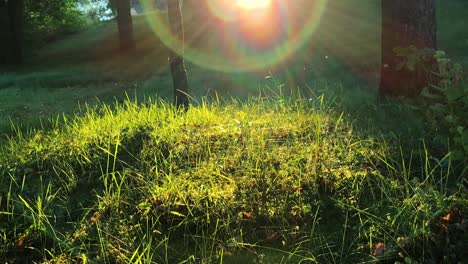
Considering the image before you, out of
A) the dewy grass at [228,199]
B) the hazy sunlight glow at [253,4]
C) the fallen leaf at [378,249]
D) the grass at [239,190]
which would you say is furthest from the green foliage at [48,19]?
the fallen leaf at [378,249]

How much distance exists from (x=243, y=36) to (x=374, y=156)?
1000 cm

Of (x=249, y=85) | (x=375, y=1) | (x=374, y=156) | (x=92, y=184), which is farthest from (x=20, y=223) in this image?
(x=375, y=1)

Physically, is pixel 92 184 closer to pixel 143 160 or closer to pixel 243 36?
pixel 143 160

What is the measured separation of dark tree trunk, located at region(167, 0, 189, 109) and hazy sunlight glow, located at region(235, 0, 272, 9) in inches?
348

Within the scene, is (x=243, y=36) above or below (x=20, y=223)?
above

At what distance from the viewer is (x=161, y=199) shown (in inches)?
128

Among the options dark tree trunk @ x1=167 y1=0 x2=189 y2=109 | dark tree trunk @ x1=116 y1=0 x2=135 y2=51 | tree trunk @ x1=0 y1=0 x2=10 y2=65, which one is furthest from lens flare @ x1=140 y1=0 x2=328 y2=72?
tree trunk @ x1=0 y1=0 x2=10 y2=65

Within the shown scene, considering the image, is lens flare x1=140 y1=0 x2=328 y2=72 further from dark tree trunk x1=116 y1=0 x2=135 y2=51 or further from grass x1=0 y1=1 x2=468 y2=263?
grass x1=0 y1=1 x2=468 y2=263

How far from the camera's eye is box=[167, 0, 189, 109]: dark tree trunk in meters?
6.03

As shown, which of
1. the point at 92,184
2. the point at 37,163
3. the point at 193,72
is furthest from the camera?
the point at 193,72

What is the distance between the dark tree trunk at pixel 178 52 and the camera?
6027mm

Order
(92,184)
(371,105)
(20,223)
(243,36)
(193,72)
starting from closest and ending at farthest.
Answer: (20,223)
(92,184)
(371,105)
(193,72)
(243,36)

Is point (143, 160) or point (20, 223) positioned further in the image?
point (143, 160)

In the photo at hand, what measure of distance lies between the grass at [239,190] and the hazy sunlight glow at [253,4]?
9.44 metres
